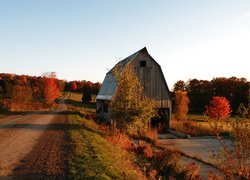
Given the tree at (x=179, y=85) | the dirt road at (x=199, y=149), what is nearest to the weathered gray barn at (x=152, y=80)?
the dirt road at (x=199, y=149)

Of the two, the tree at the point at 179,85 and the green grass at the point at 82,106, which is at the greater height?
the tree at the point at 179,85

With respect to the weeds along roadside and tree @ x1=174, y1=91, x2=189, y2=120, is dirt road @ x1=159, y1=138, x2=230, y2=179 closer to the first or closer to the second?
the weeds along roadside

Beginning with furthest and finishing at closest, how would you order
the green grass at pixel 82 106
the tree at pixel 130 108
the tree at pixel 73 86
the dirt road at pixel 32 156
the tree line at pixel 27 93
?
the tree at pixel 73 86 < the green grass at pixel 82 106 < the tree line at pixel 27 93 < the tree at pixel 130 108 < the dirt road at pixel 32 156

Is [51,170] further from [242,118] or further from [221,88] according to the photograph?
[221,88]

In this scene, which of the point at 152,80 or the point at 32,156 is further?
the point at 152,80

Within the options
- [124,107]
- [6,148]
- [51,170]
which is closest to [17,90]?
[124,107]

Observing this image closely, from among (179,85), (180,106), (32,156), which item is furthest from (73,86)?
(32,156)

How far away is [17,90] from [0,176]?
45.1 m

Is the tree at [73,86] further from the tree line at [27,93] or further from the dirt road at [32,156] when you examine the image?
the dirt road at [32,156]

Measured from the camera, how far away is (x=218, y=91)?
3329 inches

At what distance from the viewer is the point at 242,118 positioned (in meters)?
8.68

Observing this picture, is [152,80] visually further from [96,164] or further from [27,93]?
[27,93]

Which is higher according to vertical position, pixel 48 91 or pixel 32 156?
pixel 48 91

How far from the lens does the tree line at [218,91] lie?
78.1m
